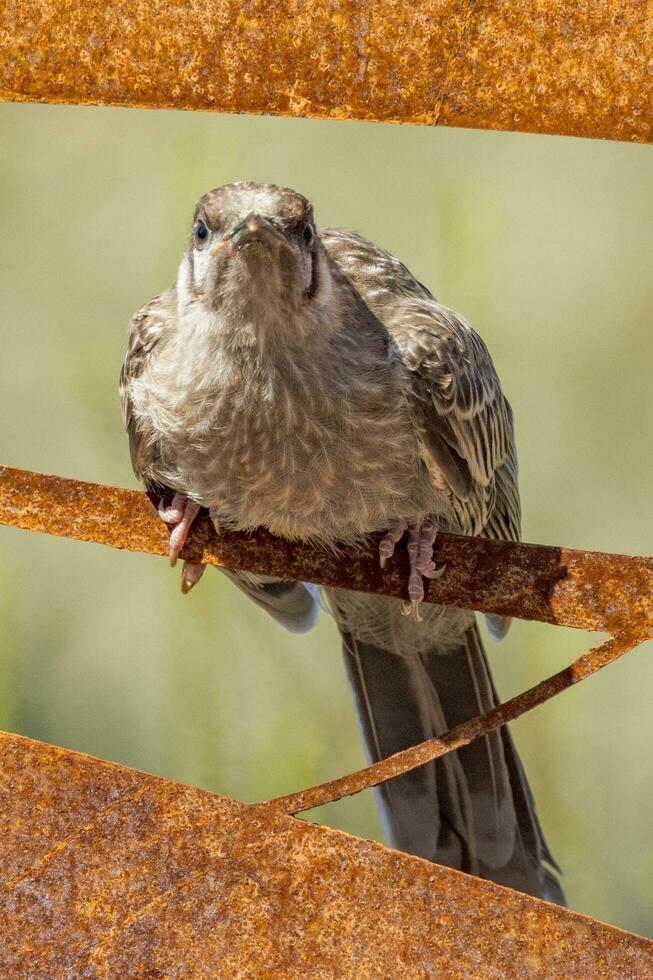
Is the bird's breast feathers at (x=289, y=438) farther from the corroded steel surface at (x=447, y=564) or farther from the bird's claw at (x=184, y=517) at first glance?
the corroded steel surface at (x=447, y=564)

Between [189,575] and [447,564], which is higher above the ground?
[447,564]

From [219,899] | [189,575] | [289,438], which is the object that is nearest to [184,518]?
[189,575]

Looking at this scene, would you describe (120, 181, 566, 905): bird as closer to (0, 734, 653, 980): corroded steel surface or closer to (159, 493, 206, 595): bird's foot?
(159, 493, 206, 595): bird's foot

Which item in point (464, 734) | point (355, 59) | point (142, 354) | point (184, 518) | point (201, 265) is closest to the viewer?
point (464, 734)

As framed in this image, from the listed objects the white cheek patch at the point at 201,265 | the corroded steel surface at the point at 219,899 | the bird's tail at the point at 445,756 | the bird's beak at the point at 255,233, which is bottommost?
the bird's tail at the point at 445,756

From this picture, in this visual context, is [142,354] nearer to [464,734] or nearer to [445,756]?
[445,756]

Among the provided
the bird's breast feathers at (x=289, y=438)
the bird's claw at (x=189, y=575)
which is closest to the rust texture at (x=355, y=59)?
the bird's breast feathers at (x=289, y=438)
